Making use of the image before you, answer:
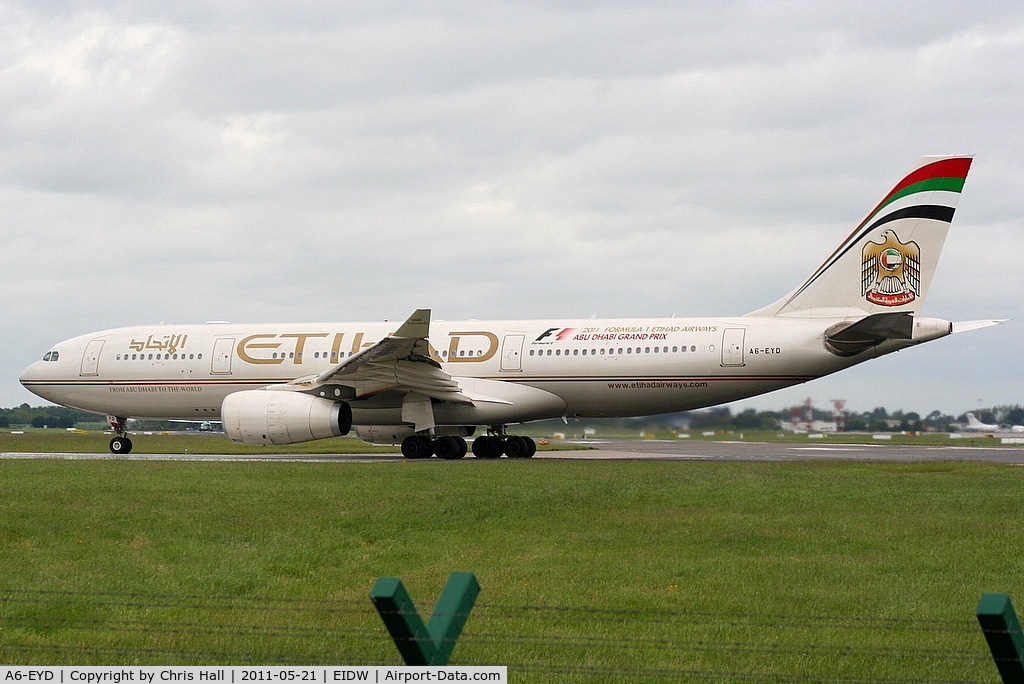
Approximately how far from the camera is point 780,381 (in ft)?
94.8

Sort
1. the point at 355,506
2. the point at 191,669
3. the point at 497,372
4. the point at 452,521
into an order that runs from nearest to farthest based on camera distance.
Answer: the point at 191,669
the point at 452,521
the point at 355,506
the point at 497,372

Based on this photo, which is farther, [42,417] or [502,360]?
[42,417]

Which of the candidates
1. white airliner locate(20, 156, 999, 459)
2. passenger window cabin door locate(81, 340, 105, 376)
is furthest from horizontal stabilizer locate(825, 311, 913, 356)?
passenger window cabin door locate(81, 340, 105, 376)

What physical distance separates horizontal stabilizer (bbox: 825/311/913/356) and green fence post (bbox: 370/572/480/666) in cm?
2363

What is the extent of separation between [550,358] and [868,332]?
Result: 8.54 meters

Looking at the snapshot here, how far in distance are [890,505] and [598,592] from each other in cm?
835

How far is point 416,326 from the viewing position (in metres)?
27.6

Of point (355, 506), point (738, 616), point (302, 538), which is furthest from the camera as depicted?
point (355, 506)

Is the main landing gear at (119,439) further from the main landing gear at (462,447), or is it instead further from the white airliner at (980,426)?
the white airliner at (980,426)

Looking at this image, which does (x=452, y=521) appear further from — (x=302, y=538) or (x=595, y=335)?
(x=595, y=335)

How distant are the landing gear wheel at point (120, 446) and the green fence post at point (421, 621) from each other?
32.0 meters

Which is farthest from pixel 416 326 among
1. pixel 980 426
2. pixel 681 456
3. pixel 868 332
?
pixel 980 426

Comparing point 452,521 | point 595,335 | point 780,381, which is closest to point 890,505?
point 452,521

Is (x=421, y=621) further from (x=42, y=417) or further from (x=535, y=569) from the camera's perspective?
(x=42, y=417)
